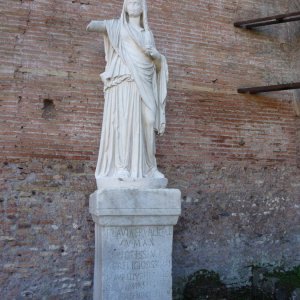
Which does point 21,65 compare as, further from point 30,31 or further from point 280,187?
point 280,187

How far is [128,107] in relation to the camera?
4816 millimetres

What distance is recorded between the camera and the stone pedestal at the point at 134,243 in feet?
14.6

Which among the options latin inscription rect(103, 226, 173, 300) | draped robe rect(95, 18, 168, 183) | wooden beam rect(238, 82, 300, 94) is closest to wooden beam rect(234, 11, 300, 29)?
wooden beam rect(238, 82, 300, 94)

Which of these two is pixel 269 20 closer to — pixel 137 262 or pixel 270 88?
pixel 270 88

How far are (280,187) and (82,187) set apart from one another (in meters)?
3.38

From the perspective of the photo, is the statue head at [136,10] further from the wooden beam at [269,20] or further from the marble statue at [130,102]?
the wooden beam at [269,20]

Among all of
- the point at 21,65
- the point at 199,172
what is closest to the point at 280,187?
the point at 199,172

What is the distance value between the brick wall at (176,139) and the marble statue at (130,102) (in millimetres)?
1401

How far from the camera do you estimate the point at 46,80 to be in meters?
6.14

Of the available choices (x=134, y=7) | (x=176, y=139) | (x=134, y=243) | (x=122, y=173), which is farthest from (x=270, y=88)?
(x=134, y=243)

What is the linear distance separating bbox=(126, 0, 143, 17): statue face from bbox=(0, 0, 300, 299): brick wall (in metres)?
1.57

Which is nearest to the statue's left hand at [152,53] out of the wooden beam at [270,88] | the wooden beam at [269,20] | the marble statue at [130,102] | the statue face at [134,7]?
the marble statue at [130,102]

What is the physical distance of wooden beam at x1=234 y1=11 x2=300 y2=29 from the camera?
7388 millimetres

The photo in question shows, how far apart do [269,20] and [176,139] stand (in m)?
2.71
